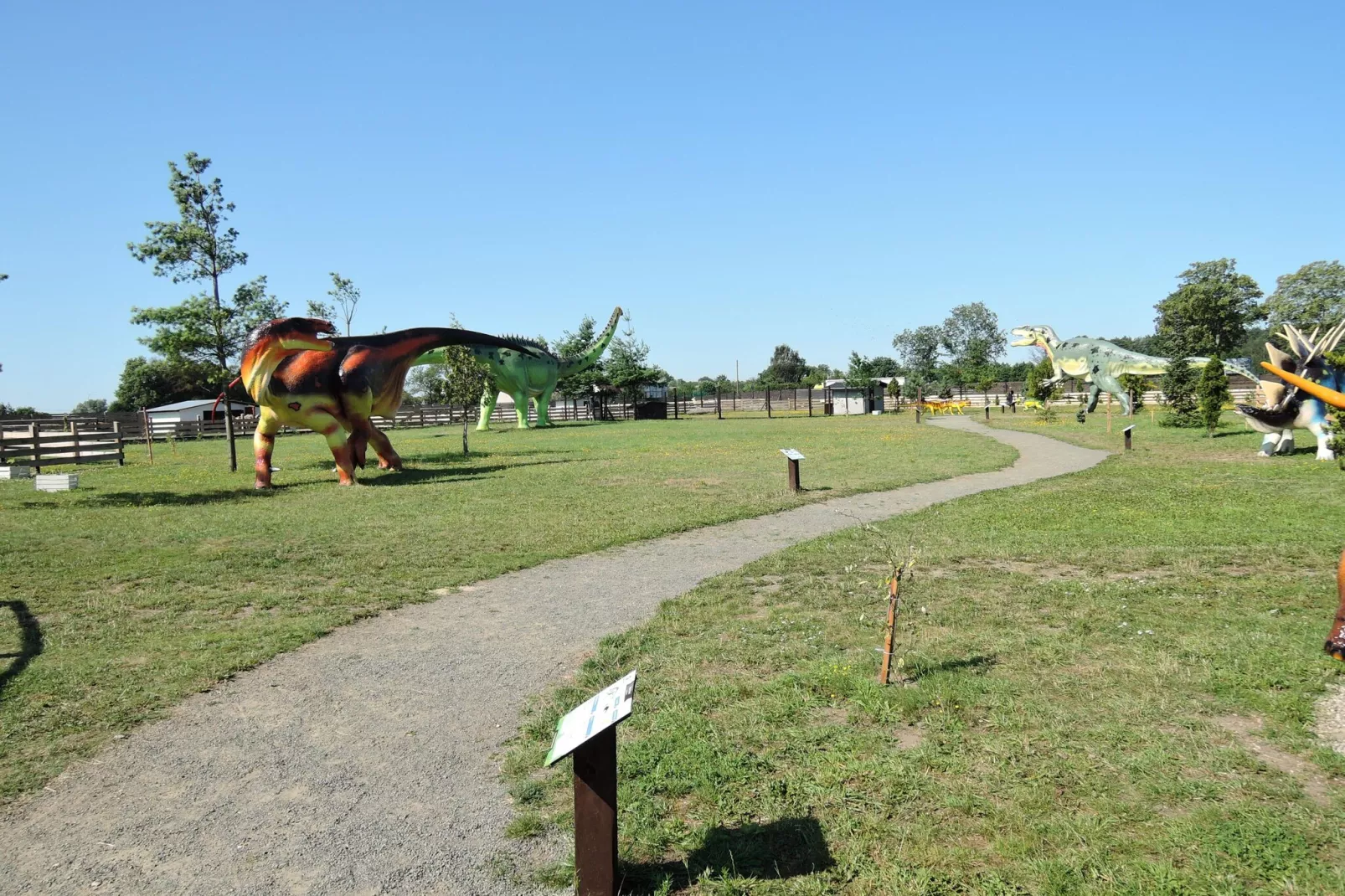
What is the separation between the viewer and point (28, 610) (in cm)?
737

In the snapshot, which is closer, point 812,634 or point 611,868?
point 611,868

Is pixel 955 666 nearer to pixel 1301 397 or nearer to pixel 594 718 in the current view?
pixel 594 718

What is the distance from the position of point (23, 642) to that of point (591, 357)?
37.7 meters

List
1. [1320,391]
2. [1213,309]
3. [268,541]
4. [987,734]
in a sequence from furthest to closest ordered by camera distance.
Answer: [1213,309]
[268,541]
[1320,391]
[987,734]

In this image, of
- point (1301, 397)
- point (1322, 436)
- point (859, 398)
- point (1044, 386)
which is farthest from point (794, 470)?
point (859, 398)

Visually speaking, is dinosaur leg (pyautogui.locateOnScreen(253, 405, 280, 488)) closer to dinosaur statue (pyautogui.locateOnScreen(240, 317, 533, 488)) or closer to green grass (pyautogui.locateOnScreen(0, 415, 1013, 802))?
dinosaur statue (pyautogui.locateOnScreen(240, 317, 533, 488))

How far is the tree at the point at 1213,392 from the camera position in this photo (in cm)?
2366

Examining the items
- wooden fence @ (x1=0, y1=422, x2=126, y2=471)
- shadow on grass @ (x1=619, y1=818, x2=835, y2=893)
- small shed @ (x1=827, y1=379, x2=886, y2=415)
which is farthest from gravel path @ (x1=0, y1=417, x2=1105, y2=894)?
small shed @ (x1=827, y1=379, x2=886, y2=415)

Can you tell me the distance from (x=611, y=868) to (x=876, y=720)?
6.92ft

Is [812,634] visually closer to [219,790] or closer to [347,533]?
[219,790]

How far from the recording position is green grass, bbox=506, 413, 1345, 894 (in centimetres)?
332

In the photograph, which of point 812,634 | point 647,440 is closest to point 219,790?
point 812,634

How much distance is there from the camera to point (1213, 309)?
209 ft

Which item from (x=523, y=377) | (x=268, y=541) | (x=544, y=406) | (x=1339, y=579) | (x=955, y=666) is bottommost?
(x=955, y=666)
